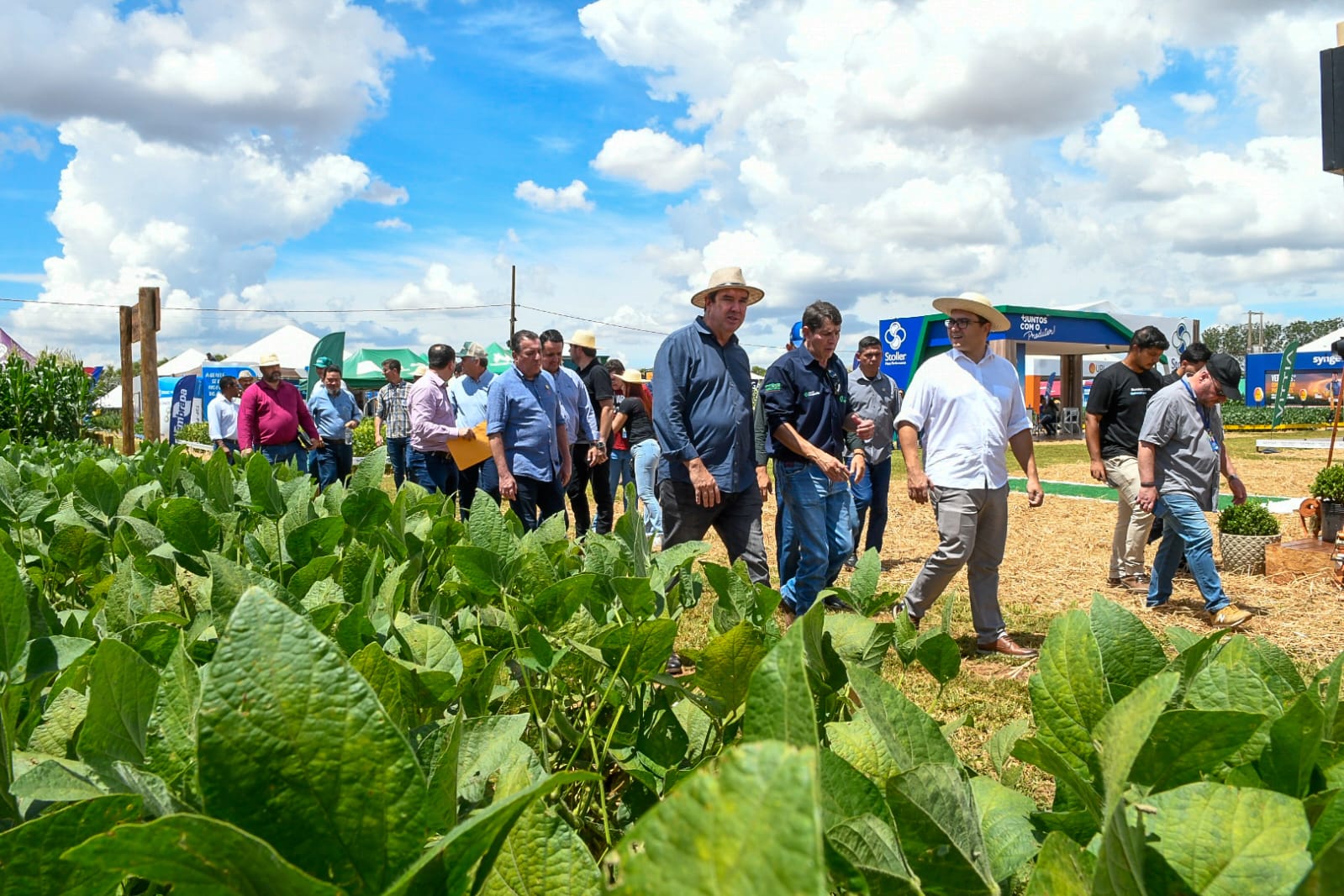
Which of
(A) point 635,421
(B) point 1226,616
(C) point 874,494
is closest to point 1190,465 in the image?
(B) point 1226,616

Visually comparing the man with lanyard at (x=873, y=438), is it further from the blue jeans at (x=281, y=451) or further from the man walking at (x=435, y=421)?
the blue jeans at (x=281, y=451)

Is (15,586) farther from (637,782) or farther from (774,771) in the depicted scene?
(774,771)

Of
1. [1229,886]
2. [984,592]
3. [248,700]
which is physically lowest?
[984,592]

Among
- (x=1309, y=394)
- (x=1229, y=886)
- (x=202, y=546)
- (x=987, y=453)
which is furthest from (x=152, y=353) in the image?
(x=1309, y=394)

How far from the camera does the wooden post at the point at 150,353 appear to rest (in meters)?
9.66

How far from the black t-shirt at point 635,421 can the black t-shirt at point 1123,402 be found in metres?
4.32

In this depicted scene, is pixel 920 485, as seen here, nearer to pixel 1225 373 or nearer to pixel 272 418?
pixel 1225 373

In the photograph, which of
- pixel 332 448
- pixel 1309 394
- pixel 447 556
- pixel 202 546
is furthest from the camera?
A: pixel 1309 394

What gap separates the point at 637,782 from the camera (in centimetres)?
122

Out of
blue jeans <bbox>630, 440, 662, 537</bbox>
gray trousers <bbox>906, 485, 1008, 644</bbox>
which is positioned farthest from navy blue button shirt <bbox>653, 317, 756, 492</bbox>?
blue jeans <bbox>630, 440, 662, 537</bbox>

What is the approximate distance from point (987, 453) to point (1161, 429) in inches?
72.5

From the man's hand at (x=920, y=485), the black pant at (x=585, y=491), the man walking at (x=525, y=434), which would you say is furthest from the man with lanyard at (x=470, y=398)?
the man's hand at (x=920, y=485)

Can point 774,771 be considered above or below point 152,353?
below

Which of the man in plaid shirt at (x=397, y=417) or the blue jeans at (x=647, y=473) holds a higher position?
the man in plaid shirt at (x=397, y=417)
